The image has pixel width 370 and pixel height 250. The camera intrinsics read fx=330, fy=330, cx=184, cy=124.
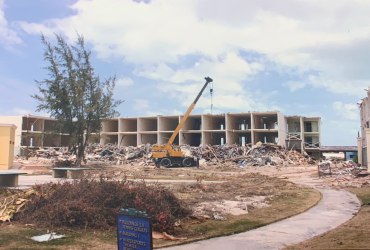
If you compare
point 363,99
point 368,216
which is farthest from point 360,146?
point 368,216

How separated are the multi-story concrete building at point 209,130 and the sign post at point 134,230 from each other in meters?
44.2

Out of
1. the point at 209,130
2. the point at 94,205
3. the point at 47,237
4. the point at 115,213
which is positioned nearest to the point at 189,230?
the point at 115,213

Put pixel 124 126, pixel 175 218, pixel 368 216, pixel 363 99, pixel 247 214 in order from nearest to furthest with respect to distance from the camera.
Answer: pixel 175 218 < pixel 368 216 < pixel 247 214 < pixel 363 99 < pixel 124 126

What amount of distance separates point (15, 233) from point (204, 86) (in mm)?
28953

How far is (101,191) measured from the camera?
869 cm

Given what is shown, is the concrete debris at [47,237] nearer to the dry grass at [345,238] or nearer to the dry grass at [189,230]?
the dry grass at [189,230]

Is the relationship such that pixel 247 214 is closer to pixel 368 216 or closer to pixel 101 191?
pixel 368 216

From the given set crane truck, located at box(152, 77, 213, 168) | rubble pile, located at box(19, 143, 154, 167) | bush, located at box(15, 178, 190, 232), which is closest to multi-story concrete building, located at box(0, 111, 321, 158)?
rubble pile, located at box(19, 143, 154, 167)

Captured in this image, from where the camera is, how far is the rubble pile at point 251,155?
38312mm

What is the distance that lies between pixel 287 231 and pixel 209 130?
138 feet

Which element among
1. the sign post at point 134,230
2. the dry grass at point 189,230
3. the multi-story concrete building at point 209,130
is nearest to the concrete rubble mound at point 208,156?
the multi-story concrete building at point 209,130

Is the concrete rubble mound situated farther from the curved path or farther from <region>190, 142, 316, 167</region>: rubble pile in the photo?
the curved path

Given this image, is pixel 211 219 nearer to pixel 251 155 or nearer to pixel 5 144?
pixel 5 144

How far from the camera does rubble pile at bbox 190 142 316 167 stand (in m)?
38.3
